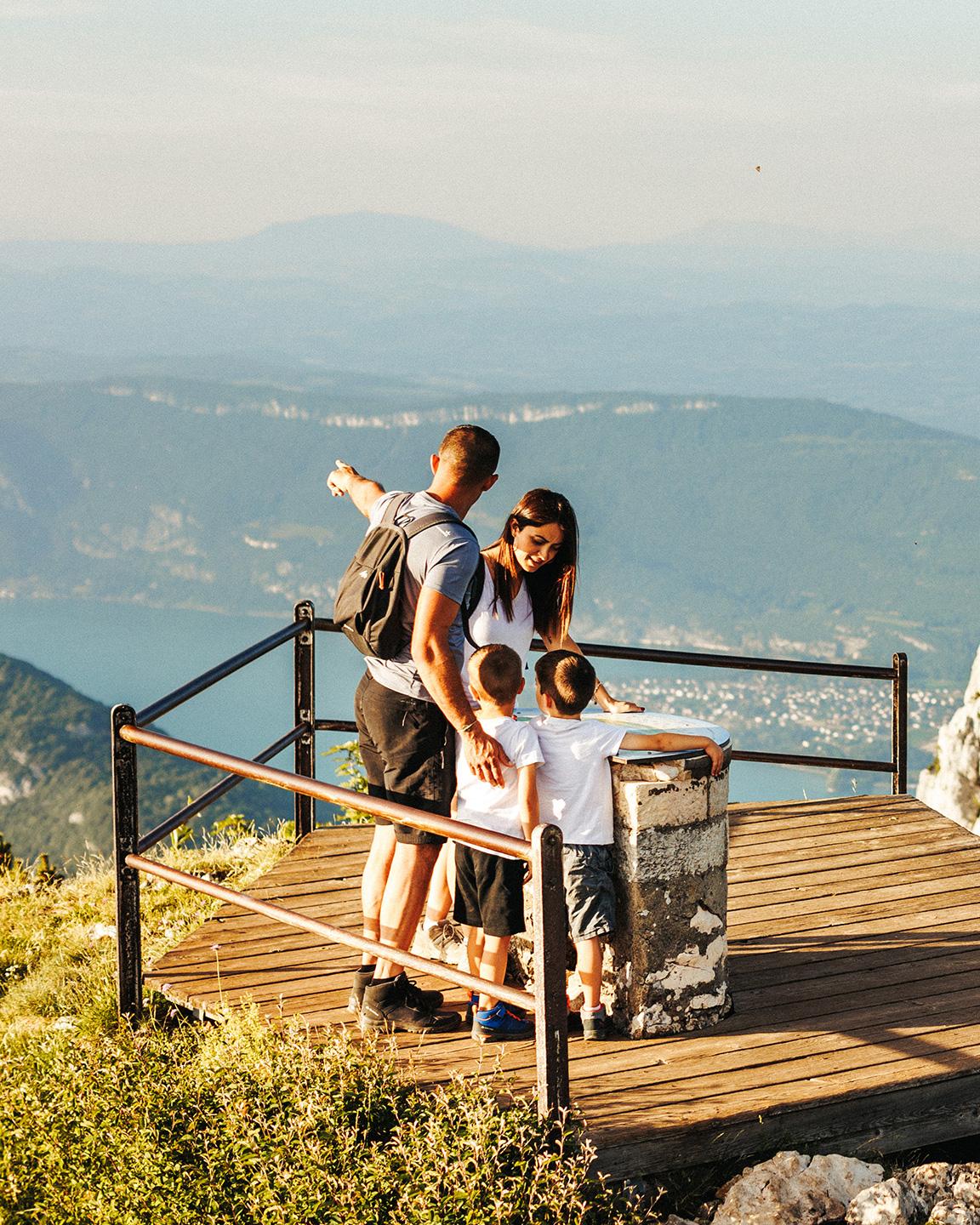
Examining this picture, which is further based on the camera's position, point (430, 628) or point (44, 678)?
point (44, 678)

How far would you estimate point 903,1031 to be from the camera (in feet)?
15.0

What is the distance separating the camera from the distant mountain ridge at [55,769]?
8006 centimetres

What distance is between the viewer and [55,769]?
88.4 metres

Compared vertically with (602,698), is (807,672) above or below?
below

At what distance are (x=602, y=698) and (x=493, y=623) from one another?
0.75 metres

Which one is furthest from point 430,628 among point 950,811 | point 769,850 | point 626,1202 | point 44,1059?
point 950,811

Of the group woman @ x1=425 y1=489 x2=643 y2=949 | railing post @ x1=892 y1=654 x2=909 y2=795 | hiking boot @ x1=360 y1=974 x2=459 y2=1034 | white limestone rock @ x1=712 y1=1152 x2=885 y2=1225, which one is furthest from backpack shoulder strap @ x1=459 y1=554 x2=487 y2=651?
railing post @ x1=892 y1=654 x2=909 y2=795

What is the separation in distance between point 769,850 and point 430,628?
2.97 metres

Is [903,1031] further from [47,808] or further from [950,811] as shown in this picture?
[47,808]

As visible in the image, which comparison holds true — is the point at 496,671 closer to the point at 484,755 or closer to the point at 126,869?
the point at 484,755

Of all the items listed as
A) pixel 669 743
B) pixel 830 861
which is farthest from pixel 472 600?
pixel 830 861

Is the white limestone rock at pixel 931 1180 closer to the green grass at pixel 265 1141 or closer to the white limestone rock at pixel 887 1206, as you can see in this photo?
the white limestone rock at pixel 887 1206

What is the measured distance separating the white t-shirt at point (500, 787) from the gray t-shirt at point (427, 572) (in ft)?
0.81

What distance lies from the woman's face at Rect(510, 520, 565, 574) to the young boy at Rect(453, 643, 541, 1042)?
1.05ft
